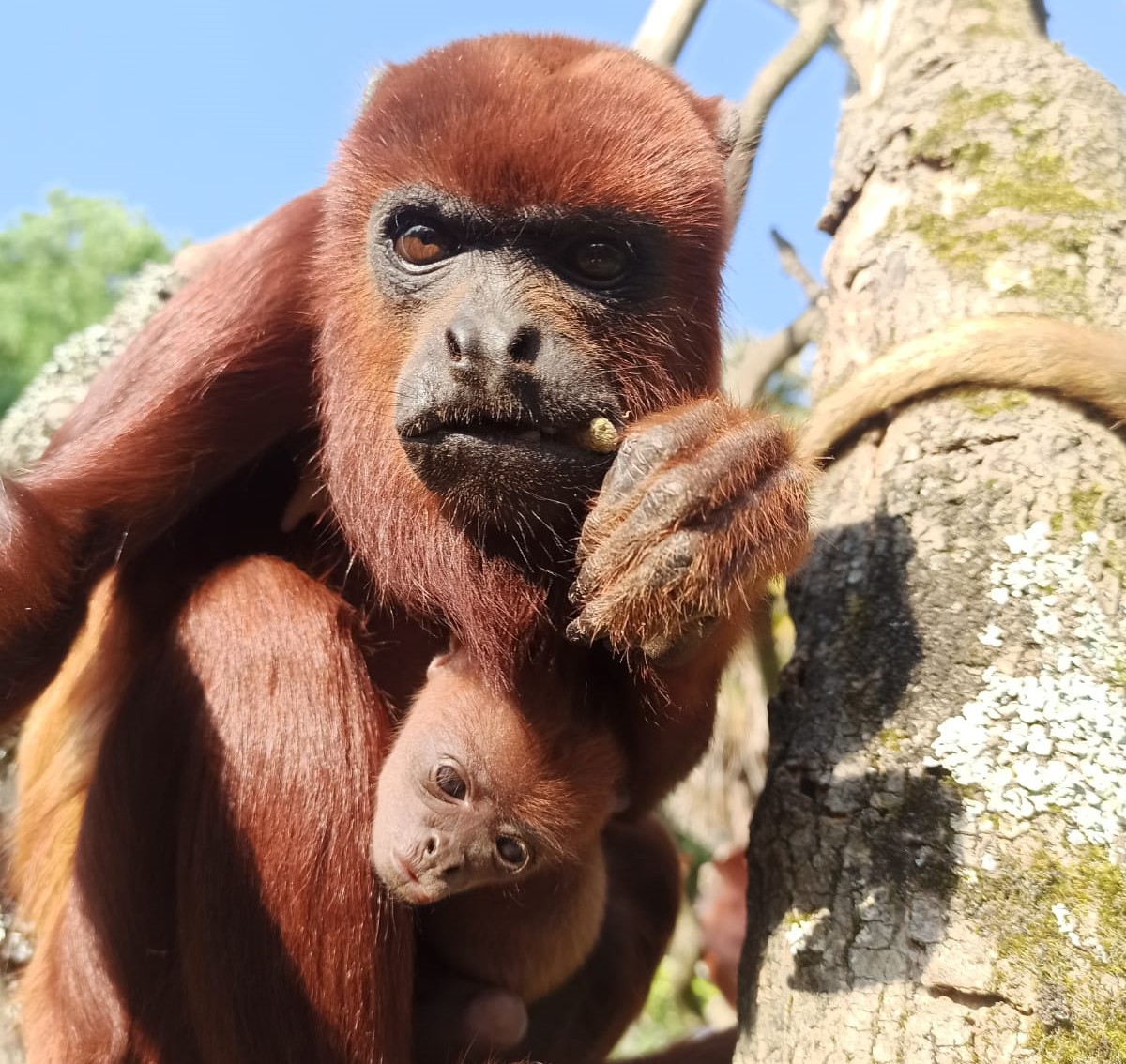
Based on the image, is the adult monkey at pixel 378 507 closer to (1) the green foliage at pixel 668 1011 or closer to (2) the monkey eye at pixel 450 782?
(2) the monkey eye at pixel 450 782

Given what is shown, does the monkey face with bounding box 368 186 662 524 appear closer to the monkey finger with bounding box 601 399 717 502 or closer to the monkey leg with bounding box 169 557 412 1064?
the monkey finger with bounding box 601 399 717 502

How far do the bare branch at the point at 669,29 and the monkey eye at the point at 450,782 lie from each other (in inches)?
133

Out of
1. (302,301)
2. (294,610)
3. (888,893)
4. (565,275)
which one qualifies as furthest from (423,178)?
(888,893)

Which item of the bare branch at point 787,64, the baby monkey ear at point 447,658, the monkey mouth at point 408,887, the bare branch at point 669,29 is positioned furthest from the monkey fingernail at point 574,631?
the bare branch at point 669,29

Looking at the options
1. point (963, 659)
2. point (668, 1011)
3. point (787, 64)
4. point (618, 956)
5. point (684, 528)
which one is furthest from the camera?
point (668, 1011)

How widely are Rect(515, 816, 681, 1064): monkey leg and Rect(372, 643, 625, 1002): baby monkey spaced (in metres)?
0.39

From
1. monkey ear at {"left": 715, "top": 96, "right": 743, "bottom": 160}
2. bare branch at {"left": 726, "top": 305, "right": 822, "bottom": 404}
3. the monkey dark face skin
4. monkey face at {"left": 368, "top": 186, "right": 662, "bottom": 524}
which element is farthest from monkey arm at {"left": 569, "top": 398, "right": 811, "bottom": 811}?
bare branch at {"left": 726, "top": 305, "right": 822, "bottom": 404}

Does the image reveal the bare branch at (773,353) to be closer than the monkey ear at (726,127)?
No

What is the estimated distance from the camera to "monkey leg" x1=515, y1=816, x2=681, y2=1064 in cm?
320

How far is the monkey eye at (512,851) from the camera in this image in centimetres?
256

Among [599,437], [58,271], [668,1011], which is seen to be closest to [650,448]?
[599,437]

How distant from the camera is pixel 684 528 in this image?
85.0 inches

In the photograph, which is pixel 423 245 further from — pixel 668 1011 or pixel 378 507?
pixel 668 1011

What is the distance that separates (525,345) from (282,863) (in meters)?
1.17
